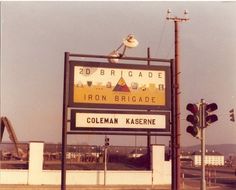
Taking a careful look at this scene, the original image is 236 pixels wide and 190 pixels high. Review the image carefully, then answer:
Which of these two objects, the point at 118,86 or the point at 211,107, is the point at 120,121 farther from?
the point at 211,107

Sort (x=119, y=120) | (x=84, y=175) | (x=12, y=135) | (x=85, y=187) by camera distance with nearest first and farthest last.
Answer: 1. (x=119, y=120)
2. (x=85, y=187)
3. (x=84, y=175)
4. (x=12, y=135)

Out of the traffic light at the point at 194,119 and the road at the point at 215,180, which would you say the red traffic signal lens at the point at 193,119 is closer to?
the traffic light at the point at 194,119

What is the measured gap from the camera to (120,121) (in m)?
11.0

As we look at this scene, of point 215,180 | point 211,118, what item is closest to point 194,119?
point 211,118

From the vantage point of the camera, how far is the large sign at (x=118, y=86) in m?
10.9

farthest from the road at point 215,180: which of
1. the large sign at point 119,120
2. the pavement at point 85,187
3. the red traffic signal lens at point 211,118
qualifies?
the large sign at point 119,120

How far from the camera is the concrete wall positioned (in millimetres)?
28045

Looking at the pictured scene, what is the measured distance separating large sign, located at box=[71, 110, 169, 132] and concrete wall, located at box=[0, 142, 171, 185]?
18290 millimetres

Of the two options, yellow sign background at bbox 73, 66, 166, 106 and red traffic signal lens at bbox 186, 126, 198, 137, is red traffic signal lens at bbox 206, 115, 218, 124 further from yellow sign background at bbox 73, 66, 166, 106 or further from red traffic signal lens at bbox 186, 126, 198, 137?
yellow sign background at bbox 73, 66, 166, 106

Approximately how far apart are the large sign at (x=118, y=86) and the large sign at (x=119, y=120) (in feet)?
0.64

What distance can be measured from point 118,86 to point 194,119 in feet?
11.7

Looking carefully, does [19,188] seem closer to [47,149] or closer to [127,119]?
[47,149]

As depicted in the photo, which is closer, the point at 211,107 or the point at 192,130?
the point at 211,107

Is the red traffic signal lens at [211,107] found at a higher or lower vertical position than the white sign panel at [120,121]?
higher
